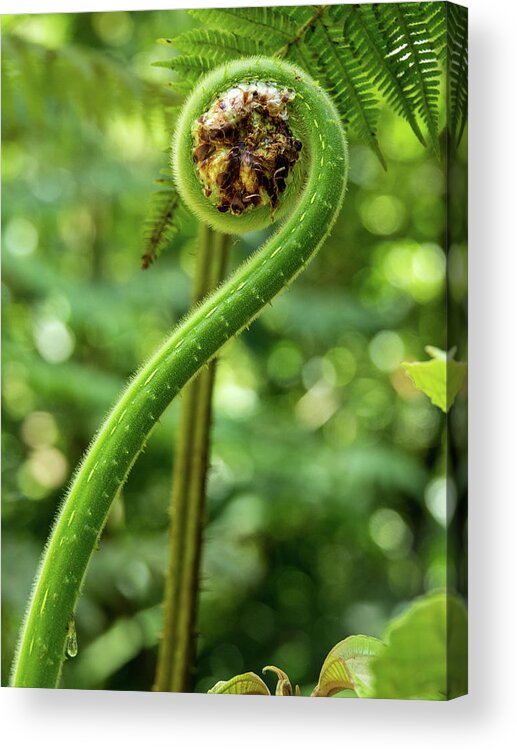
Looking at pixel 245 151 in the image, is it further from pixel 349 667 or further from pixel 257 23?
pixel 349 667

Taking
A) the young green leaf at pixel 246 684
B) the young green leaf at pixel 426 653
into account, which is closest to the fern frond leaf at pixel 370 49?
the young green leaf at pixel 426 653

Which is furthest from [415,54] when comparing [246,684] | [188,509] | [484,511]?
[246,684]

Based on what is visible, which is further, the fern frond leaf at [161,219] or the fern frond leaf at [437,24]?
the fern frond leaf at [161,219]

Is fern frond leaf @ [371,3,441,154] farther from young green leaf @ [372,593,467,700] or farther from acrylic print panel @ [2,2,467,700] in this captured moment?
young green leaf @ [372,593,467,700]

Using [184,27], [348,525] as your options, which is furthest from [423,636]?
[184,27]

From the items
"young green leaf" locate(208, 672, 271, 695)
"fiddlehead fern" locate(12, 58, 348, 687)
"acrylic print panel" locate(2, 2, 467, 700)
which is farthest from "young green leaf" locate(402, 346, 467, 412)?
"young green leaf" locate(208, 672, 271, 695)

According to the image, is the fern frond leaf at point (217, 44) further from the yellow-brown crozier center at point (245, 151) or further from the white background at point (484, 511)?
the white background at point (484, 511)
